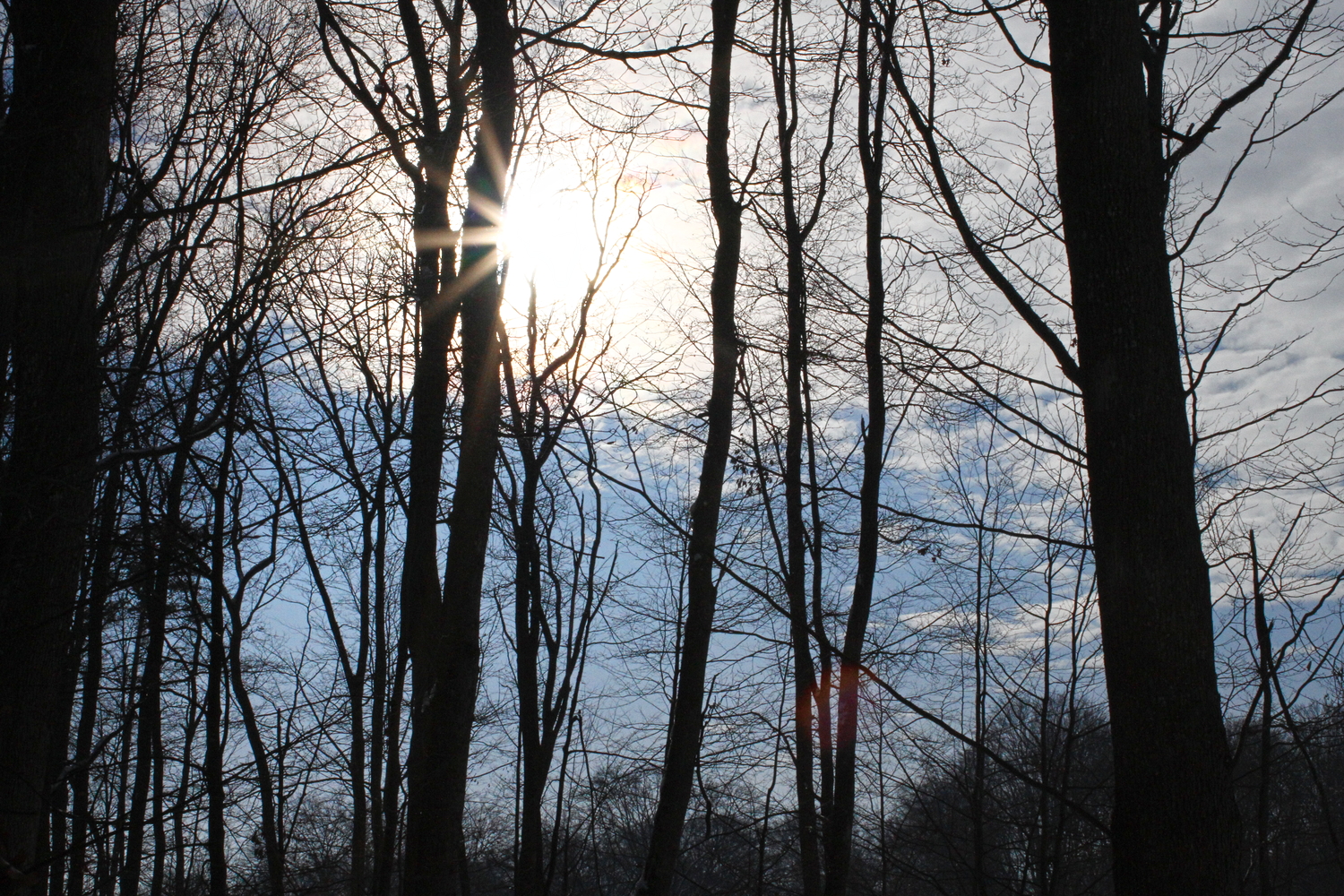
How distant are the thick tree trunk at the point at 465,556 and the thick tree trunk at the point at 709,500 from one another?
53.5 inches

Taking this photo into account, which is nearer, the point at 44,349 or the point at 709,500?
the point at 44,349

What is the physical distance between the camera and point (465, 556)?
5.82 metres

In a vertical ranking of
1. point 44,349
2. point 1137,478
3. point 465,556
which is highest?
point 44,349

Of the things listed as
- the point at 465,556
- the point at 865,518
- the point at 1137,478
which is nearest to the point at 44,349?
the point at 465,556

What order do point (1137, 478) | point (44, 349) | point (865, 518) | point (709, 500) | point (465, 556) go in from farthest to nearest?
point (865, 518), point (709, 500), point (465, 556), point (44, 349), point (1137, 478)

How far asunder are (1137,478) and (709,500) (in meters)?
4.06

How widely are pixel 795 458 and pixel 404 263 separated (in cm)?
496

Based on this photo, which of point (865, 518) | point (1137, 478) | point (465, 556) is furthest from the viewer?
point (865, 518)

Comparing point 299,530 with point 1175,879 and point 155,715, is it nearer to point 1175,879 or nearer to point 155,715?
point 155,715

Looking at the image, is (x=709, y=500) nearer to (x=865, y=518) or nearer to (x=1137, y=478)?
(x=865, y=518)

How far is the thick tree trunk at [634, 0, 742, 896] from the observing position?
5.93m

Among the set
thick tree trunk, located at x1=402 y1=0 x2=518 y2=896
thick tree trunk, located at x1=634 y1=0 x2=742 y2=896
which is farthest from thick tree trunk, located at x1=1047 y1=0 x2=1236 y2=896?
thick tree trunk, located at x1=402 y1=0 x2=518 y2=896

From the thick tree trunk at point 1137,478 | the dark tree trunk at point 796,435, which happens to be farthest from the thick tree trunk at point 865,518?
the thick tree trunk at point 1137,478

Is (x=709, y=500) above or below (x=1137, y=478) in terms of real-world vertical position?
above
